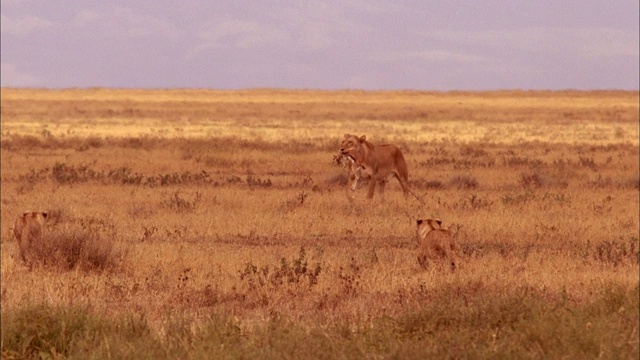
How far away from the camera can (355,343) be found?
25.1ft

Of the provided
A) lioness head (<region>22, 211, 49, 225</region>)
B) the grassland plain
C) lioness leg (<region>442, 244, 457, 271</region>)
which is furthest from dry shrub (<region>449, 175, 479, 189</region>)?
lioness head (<region>22, 211, 49, 225</region>)

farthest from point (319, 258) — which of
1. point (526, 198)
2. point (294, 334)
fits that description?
point (526, 198)

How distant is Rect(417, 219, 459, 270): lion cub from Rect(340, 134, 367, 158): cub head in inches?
307

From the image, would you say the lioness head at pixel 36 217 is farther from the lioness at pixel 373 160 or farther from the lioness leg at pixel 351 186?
the lioness at pixel 373 160

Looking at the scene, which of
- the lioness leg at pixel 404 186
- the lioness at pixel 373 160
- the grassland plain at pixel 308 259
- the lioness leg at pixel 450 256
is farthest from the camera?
the lioness leg at pixel 404 186

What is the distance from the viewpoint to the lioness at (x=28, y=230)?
40.6ft

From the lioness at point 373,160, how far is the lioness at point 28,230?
753 cm

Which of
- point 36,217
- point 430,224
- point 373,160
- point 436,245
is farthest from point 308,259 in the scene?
point 373,160

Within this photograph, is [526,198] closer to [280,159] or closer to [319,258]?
[319,258]

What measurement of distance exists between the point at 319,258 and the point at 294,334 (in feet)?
17.3

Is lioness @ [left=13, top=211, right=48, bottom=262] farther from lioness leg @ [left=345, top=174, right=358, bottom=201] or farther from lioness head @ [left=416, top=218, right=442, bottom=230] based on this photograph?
lioness leg @ [left=345, top=174, right=358, bottom=201]

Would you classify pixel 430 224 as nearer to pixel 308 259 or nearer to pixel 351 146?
pixel 308 259

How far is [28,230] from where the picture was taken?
12.5 m

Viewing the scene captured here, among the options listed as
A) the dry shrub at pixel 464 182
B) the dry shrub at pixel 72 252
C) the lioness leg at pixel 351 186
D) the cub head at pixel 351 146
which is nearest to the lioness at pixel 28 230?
the dry shrub at pixel 72 252
